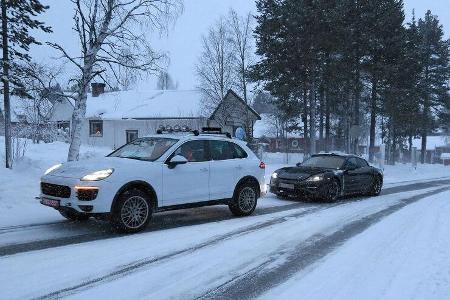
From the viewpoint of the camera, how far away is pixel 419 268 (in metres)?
6.56

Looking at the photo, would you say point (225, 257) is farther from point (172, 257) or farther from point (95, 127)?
point (95, 127)

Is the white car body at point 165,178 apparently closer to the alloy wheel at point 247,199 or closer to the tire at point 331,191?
the alloy wheel at point 247,199

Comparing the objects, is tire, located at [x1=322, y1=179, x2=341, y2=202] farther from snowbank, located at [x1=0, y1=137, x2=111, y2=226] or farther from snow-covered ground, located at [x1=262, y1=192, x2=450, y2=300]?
snowbank, located at [x1=0, y1=137, x2=111, y2=226]

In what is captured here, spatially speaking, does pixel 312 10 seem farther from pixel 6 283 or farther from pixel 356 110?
pixel 6 283

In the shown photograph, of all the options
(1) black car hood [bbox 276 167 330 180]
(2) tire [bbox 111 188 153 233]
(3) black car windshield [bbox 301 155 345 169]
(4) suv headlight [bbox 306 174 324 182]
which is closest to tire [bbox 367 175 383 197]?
(3) black car windshield [bbox 301 155 345 169]

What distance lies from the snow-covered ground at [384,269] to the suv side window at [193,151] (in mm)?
3356

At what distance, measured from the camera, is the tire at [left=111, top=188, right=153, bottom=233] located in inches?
324

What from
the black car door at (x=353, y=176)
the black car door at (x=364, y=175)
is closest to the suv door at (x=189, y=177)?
the black car door at (x=353, y=176)

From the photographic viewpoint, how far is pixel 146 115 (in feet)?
128

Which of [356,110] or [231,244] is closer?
[231,244]

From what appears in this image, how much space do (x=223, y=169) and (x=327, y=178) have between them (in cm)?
480

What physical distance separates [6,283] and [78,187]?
8.72 ft

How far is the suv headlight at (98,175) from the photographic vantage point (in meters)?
8.03

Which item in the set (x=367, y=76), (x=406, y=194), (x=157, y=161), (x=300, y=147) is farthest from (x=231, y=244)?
(x=300, y=147)
